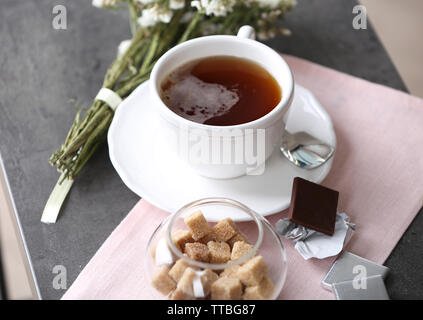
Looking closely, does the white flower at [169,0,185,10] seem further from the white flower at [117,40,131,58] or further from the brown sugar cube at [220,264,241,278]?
the brown sugar cube at [220,264,241,278]

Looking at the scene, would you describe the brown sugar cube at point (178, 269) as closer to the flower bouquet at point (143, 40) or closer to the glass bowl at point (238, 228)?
the glass bowl at point (238, 228)

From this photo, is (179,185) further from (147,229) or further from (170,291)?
(170,291)

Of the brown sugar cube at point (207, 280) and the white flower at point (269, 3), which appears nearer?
the brown sugar cube at point (207, 280)

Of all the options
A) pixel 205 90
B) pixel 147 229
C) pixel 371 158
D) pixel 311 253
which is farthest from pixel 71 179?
pixel 371 158

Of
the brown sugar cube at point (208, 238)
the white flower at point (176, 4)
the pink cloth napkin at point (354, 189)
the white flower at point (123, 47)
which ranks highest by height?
the white flower at point (176, 4)

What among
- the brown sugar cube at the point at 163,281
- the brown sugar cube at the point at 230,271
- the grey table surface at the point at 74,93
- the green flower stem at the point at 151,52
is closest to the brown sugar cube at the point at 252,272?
the brown sugar cube at the point at 230,271
